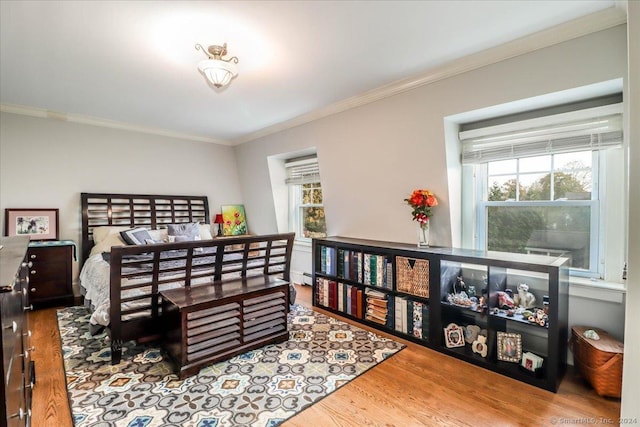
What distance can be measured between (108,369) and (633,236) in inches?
120

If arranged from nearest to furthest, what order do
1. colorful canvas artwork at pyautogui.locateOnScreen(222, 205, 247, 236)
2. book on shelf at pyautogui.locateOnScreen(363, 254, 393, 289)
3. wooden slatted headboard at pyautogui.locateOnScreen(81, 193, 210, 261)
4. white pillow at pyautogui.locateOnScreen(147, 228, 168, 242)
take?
book on shelf at pyautogui.locateOnScreen(363, 254, 393, 289) < wooden slatted headboard at pyautogui.locateOnScreen(81, 193, 210, 261) < white pillow at pyautogui.locateOnScreen(147, 228, 168, 242) < colorful canvas artwork at pyautogui.locateOnScreen(222, 205, 247, 236)

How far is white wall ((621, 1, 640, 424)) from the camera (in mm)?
667

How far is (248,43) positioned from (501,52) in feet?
6.26

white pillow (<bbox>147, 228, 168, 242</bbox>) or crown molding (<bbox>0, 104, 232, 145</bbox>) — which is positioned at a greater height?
crown molding (<bbox>0, 104, 232, 145</bbox>)

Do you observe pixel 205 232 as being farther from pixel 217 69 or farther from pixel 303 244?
pixel 217 69

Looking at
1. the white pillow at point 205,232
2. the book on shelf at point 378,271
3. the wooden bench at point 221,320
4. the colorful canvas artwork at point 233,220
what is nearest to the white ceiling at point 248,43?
the book on shelf at point 378,271

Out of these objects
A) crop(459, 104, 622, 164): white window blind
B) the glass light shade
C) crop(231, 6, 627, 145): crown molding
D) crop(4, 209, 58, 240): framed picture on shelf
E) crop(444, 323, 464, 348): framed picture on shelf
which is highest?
crop(231, 6, 627, 145): crown molding

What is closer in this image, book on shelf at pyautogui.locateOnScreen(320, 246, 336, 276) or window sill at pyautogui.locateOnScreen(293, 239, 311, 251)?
book on shelf at pyautogui.locateOnScreen(320, 246, 336, 276)

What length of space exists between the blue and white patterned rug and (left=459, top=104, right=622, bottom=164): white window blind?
1968 mm

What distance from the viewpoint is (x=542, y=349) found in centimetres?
241

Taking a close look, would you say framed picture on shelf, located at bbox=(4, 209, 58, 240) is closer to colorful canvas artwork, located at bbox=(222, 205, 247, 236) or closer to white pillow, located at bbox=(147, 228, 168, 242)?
white pillow, located at bbox=(147, 228, 168, 242)

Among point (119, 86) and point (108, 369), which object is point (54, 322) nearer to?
point (108, 369)

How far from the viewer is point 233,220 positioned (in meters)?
5.61

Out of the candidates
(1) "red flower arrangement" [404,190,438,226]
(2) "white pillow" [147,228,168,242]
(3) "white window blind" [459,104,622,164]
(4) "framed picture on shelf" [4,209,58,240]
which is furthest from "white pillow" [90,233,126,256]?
(3) "white window blind" [459,104,622,164]
